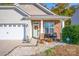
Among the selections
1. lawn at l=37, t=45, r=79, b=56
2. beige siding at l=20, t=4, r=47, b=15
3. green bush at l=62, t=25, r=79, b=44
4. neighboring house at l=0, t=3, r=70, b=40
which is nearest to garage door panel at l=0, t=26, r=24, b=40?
neighboring house at l=0, t=3, r=70, b=40

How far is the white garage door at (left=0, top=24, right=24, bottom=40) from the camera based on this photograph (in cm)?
2092

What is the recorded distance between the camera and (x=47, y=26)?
21516 millimetres

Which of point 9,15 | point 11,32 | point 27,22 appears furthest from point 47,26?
point 9,15

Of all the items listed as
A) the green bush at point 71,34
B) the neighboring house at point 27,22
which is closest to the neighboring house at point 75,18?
the green bush at point 71,34

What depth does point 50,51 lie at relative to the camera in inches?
800

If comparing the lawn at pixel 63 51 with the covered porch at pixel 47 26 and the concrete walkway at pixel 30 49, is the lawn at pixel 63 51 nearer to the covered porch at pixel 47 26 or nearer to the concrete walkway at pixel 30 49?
the concrete walkway at pixel 30 49

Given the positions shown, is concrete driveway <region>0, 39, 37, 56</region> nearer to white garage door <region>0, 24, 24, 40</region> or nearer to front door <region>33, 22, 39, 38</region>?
white garage door <region>0, 24, 24, 40</region>

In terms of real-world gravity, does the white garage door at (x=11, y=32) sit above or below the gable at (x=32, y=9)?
below

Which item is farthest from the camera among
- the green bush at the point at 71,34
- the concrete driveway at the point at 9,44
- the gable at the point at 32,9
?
the gable at the point at 32,9

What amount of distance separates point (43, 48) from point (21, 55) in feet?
4.59

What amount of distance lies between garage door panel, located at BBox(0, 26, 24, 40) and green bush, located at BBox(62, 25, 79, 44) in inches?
106

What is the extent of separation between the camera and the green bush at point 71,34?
2080 centimetres

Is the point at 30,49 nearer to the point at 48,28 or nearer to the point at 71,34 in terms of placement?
the point at 48,28

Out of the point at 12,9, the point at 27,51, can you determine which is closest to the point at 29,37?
the point at 27,51
